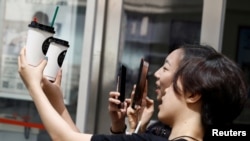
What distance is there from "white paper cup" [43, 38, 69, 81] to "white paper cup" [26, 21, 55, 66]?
6 cm

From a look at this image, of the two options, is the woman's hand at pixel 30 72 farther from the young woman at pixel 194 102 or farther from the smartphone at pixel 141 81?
the smartphone at pixel 141 81

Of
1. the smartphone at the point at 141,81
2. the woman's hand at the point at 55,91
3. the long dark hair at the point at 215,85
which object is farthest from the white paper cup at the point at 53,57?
the long dark hair at the point at 215,85

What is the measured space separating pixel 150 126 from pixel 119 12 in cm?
236

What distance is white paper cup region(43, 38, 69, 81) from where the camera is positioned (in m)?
1.86

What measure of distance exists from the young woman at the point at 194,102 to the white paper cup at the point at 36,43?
128mm

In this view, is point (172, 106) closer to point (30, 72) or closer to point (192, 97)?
point (192, 97)

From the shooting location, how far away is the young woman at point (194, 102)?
1625mm

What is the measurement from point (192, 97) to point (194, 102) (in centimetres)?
2

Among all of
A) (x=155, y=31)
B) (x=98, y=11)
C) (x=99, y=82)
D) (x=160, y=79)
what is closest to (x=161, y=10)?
(x=155, y=31)

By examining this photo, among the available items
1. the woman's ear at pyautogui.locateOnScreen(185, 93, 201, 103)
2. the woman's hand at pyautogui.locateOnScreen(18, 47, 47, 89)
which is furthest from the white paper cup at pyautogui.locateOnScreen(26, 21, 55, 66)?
the woman's ear at pyautogui.locateOnScreen(185, 93, 201, 103)

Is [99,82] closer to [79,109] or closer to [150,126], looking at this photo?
[79,109]

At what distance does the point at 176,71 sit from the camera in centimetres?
170

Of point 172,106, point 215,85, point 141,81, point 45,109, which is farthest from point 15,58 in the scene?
point 215,85

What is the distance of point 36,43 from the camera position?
178cm
